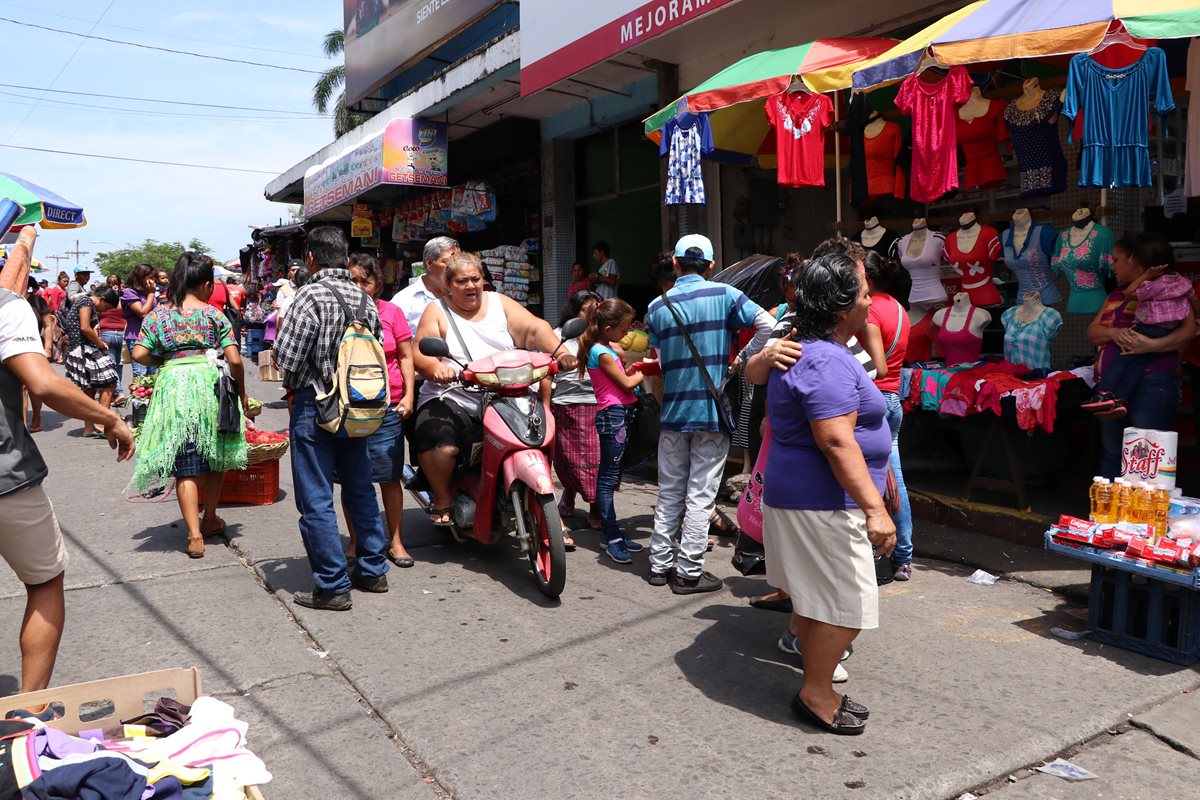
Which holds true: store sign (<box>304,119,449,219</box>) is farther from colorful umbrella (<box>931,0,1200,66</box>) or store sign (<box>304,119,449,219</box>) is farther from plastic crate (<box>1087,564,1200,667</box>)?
plastic crate (<box>1087,564,1200,667</box>)

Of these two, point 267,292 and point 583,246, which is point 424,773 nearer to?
point 583,246

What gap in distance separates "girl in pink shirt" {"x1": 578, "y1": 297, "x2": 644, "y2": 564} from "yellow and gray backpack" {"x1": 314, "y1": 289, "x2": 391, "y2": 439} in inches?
55.8

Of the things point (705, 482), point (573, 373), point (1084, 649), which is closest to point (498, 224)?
point (573, 373)

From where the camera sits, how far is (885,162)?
23.3 ft

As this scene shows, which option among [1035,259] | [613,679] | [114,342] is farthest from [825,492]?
[114,342]

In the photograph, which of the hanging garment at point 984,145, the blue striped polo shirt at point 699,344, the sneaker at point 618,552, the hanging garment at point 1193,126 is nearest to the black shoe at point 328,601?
the sneaker at point 618,552

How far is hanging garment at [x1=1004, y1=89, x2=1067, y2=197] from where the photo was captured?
20.1 ft

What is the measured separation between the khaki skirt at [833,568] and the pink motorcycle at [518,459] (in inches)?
62.9

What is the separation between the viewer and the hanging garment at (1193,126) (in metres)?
5.20

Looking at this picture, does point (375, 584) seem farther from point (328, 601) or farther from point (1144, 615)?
point (1144, 615)

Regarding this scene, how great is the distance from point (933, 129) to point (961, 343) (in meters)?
1.53

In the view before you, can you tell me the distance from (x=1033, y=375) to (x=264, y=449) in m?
5.66

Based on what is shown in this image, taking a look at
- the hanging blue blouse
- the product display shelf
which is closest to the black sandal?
the product display shelf

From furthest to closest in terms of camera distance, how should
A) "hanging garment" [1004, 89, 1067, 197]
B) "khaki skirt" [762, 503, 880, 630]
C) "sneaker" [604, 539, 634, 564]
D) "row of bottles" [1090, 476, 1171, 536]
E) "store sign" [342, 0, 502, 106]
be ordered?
"store sign" [342, 0, 502, 106] → "hanging garment" [1004, 89, 1067, 197] → "sneaker" [604, 539, 634, 564] → "row of bottles" [1090, 476, 1171, 536] → "khaki skirt" [762, 503, 880, 630]
